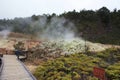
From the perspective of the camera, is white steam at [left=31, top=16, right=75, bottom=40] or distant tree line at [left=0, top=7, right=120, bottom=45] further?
distant tree line at [left=0, top=7, right=120, bottom=45]

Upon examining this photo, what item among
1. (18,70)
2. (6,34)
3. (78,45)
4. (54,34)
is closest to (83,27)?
(54,34)

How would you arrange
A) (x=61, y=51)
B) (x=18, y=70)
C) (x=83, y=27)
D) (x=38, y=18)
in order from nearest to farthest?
(x=18, y=70) < (x=61, y=51) < (x=83, y=27) < (x=38, y=18)

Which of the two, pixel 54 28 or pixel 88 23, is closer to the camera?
pixel 54 28

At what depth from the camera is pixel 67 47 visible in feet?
106

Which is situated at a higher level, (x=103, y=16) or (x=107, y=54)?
(x=103, y=16)

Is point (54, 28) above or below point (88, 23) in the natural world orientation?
below

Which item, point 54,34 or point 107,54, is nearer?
point 107,54

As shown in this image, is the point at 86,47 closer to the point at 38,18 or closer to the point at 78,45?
the point at 78,45

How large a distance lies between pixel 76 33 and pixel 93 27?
786 centimetres

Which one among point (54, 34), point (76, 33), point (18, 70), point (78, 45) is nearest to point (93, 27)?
point (76, 33)

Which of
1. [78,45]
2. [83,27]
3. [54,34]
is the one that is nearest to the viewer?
[78,45]

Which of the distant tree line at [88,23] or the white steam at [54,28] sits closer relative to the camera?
the white steam at [54,28]

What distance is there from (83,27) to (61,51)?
100 feet

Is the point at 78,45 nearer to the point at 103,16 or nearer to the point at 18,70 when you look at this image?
the point at 18,70
